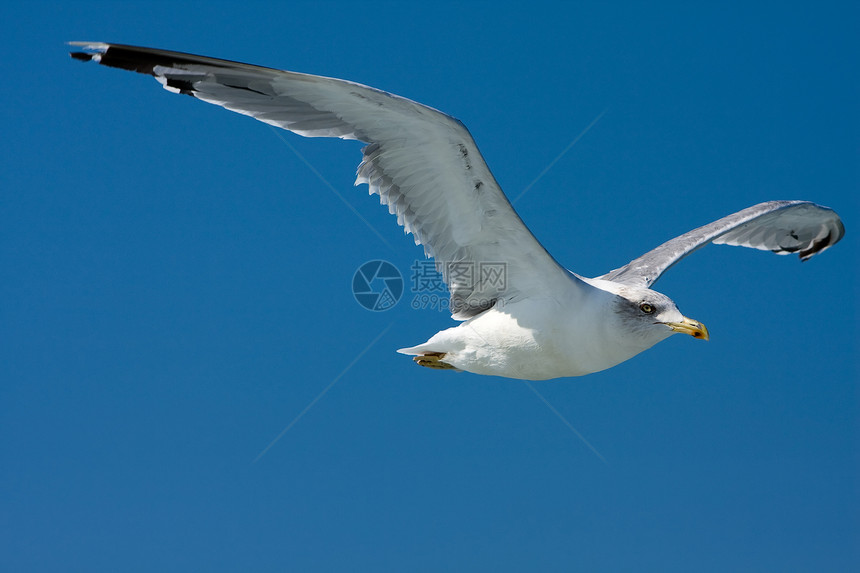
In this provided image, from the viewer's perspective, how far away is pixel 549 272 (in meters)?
5.45

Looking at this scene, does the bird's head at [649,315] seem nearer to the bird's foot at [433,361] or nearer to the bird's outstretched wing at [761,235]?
the bird's outstretched wing at [761,235]

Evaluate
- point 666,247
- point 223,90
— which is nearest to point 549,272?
point 666,247

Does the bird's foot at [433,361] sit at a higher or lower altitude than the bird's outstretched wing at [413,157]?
lower

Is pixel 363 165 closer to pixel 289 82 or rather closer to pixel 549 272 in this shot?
pixel 289 82

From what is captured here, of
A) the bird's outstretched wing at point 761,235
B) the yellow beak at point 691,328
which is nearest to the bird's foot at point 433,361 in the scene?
the bird's outstretched wing at point 761,235

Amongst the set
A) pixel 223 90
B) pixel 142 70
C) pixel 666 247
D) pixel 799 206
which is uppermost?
pixel 799 206

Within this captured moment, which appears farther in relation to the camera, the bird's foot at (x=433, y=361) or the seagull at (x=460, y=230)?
the bird's foot at (x=433, y=361)

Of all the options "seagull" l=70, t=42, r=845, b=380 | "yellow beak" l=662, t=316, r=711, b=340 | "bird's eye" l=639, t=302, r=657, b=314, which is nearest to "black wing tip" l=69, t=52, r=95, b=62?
"seagull" l=70, t=42, r=845, b=380

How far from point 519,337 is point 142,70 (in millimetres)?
3071

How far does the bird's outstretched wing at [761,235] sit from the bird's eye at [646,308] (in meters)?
0.91

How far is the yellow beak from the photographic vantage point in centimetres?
491

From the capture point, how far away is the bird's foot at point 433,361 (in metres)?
5.93

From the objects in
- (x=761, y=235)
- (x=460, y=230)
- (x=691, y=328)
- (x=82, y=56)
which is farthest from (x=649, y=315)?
(x=761, y=235)

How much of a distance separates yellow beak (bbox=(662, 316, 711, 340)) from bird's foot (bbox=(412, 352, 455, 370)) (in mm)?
1751
